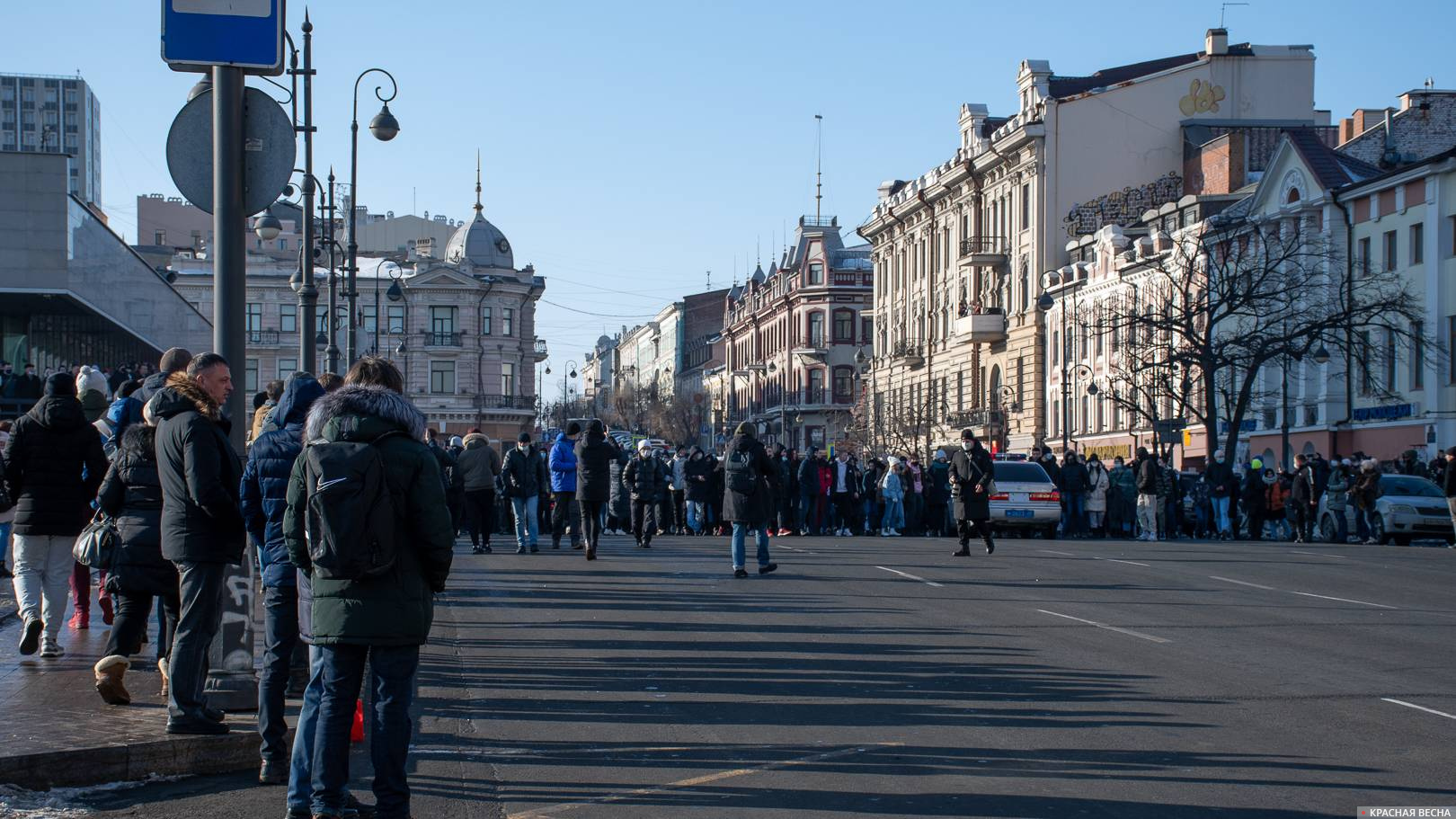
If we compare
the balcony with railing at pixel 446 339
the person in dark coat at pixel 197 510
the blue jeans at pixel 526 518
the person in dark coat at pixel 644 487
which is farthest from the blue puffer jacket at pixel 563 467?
the balcony with railing at pixel 446 339

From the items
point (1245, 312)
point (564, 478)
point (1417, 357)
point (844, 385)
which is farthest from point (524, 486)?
point (844, 385)

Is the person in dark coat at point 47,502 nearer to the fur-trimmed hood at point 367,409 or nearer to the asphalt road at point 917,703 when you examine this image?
the asphalt road at point 917,703

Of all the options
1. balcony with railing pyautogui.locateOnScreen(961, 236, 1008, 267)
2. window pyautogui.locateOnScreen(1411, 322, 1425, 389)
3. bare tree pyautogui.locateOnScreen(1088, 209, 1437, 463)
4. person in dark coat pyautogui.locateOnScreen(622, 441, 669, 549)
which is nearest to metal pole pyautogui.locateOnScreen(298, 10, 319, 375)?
person in dark coat pyautogui.locateOnScreen(622, 441, 669, 549)

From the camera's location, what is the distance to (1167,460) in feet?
142

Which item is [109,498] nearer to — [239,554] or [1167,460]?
[239,554]

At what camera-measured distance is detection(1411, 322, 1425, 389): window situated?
152 feet

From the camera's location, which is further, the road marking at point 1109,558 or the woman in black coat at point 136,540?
the road marking at point 1109,558

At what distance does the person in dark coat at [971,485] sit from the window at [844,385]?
84.3 meters

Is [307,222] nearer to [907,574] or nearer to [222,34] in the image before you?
[907,574]

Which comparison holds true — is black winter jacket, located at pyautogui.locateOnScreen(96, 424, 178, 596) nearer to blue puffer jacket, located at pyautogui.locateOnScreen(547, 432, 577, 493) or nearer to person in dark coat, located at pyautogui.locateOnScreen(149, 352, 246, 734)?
person in dark coat, located at pyautogui.locateOnScreen(149, 352, 246, 734)

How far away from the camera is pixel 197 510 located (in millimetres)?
8211

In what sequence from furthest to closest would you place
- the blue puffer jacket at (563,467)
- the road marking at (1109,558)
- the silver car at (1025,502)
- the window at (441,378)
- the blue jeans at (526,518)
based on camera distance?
the window at (441,378)
the silver car at (1025,502)
the blue puffer jacket at (563,467)
the blue jeans at (526,518)
the road marking at (1109,558)

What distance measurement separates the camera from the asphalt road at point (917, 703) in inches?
290

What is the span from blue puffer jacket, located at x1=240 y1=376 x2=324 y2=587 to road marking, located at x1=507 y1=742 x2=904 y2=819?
5.90 feet
